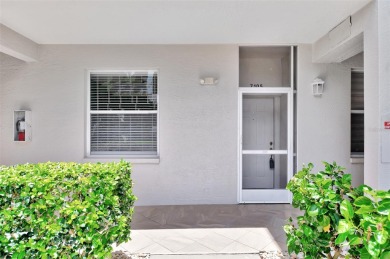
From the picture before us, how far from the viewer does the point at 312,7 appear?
363cm

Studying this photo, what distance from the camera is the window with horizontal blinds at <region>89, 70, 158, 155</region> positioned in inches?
212

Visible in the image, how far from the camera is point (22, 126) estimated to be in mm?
5133

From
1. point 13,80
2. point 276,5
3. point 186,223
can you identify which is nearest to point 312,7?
point 276,5

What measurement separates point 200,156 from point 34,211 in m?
3.38

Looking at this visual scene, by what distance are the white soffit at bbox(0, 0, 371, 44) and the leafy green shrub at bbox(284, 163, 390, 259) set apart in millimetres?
2564

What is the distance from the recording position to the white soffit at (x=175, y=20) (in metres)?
3.53

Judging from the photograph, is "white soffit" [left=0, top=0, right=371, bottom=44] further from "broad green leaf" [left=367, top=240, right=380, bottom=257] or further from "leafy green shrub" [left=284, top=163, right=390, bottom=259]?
"broad green leaf" [left=367, top=240, right=380, bottom=257]

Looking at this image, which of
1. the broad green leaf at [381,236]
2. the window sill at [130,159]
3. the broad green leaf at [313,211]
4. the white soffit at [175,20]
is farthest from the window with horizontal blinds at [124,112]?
the broad green leaf at [381,236]

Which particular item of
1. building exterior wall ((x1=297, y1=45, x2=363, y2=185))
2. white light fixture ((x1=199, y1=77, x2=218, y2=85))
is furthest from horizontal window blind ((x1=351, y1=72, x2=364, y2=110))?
white light fixture ((x1=199, y1=77, x2=218, y2=85))

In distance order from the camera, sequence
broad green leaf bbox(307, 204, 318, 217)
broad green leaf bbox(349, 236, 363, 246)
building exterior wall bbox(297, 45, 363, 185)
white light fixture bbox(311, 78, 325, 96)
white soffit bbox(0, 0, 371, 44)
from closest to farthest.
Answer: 1. broad green leaf bbox(349, 236, 363, 246)
2. broad green leaf bbox(307, 204, 318, 217)
3. white soffit bbox(0, 0, 371, 44)
4. white light fixture bbox(311, 78, 325, 96)
5. building exterior wall bbox(297, 45, 363, 185)

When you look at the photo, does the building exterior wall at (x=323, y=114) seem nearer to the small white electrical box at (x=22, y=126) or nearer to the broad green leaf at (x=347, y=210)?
the broad green leaf at (x=347, y=210)

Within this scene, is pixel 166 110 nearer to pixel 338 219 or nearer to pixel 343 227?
pixel 338 219

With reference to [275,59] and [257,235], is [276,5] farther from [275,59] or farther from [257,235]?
[257,235]

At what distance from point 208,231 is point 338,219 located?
8.74 feet
